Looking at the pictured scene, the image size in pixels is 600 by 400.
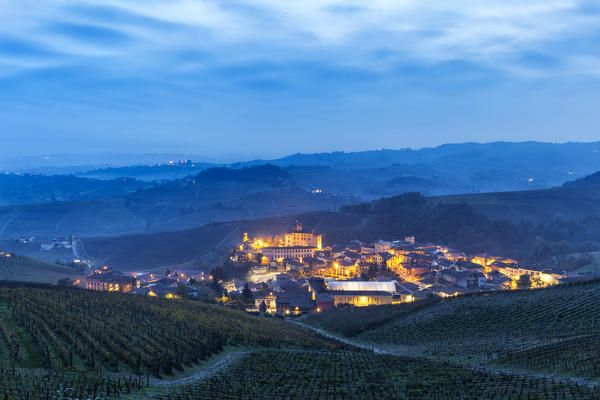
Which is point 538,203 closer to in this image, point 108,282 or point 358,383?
point 108,282

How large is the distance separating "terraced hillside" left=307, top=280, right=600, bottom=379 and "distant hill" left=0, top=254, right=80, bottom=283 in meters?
40.4

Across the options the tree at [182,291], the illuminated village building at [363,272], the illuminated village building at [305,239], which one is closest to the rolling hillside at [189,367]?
the illuminated village building at [363,272]

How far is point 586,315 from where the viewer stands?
1013 inches

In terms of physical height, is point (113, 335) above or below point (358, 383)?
above

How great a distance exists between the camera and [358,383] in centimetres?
1508

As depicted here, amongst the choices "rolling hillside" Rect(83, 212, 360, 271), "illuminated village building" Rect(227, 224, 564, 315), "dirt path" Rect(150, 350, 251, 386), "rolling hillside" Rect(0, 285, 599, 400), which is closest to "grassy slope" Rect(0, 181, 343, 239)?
"rolling hillside" Rect(83, 212, 360, 271)

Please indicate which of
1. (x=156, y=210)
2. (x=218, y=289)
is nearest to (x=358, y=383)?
(x=218, y=289)

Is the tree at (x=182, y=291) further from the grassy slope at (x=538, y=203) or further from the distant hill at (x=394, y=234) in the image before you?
the grassy slope at (x=538, y=203)

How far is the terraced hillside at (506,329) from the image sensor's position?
1722 centimetres

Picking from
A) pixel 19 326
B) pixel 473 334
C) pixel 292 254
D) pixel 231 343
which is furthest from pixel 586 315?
pixel 292 254

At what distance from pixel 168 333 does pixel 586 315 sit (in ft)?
→ 75.1

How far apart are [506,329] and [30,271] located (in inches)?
2411

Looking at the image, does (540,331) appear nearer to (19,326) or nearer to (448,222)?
(19,326)

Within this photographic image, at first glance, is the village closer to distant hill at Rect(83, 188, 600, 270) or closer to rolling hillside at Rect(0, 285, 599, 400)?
distant hill at Rect(83, 188, 600, 270)
